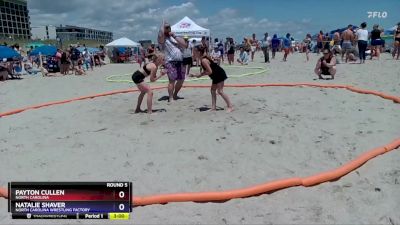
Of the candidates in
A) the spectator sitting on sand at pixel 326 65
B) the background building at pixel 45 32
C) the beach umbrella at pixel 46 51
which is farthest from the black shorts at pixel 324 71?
the background building at pixel 45 32

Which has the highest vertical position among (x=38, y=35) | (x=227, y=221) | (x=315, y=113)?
(x=38, y=35)

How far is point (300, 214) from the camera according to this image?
11.4ft

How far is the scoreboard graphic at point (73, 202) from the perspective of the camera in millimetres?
3461

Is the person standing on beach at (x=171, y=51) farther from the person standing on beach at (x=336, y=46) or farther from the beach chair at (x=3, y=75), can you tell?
the beach chair at (x=3, y=75)

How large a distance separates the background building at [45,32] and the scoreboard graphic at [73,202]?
100 m

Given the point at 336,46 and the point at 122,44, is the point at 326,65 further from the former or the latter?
the point at 122,44

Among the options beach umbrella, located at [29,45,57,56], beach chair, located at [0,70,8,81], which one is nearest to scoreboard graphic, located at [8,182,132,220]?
beach chair, located at [0,70,8,81]

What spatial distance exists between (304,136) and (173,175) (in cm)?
212

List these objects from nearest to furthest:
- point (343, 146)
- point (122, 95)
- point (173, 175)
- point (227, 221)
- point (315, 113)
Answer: point (227, 221), point (173, 175), point (343, 146), point (315, 113), point (122, 95)

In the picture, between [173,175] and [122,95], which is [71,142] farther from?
[122,95]

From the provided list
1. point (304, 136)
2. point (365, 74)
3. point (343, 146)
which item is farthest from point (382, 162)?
point (365, 74)

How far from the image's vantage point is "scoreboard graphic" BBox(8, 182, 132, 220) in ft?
11.4

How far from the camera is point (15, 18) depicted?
117500mm

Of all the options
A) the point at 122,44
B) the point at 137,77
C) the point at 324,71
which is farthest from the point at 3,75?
the point at 122,44
